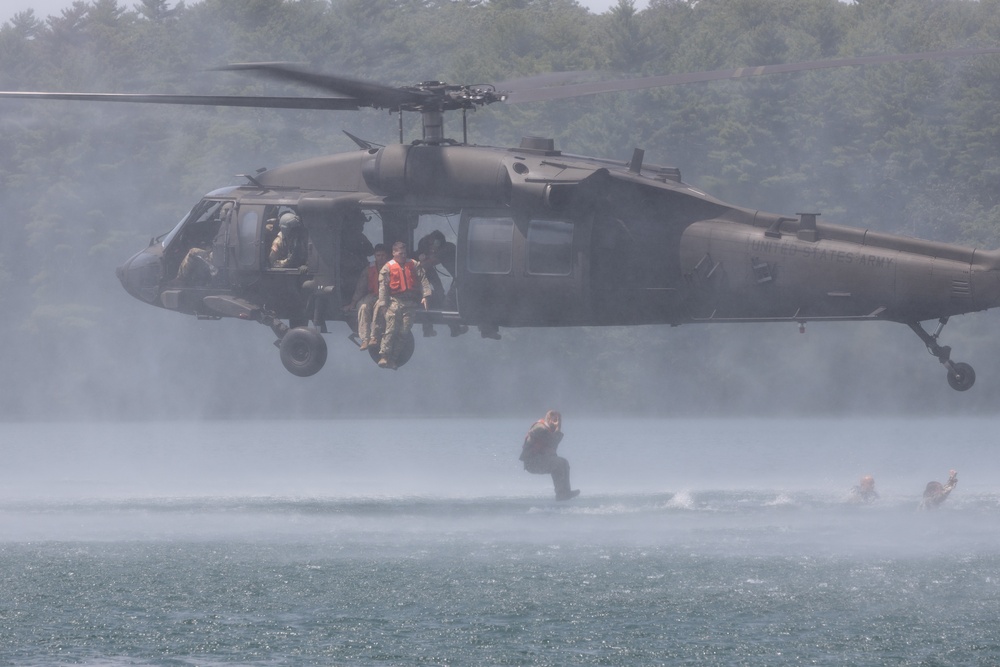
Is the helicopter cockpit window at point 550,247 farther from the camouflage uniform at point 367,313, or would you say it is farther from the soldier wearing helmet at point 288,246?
the soldier wearing helmet at point 288,246

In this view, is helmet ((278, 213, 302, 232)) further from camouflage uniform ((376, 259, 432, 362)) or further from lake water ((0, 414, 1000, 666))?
lake water ((0, 414, 1000, 666))

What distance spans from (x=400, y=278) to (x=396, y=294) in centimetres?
23

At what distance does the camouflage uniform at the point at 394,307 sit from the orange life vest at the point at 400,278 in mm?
26

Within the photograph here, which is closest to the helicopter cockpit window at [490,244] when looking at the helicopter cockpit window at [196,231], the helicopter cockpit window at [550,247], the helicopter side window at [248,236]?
the helicopter cockpit window at [550,247]

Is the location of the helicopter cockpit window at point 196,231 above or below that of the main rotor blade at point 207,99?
below

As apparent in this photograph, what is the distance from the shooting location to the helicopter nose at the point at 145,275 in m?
21.8

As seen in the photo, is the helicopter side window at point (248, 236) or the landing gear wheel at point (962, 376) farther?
the helicopter side window at point (248, 236)

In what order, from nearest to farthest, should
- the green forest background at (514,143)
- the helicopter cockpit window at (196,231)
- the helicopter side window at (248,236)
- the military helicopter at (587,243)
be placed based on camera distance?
the military helicopter at (587,243)
the helicopter side window at (248,236)
the helicopter cockpit window at (196,231)
the green forest background at (514,143)

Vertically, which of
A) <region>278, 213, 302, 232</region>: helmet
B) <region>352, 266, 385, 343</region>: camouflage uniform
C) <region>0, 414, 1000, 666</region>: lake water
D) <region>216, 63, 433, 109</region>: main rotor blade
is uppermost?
<region>216, 63, 433, 109</region>: main rotor blade

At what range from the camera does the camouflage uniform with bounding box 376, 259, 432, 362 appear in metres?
19.9

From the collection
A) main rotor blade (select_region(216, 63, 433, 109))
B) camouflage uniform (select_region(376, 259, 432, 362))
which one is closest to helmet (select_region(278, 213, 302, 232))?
camouflage uniform (select_region(376, 259, 432, 362))

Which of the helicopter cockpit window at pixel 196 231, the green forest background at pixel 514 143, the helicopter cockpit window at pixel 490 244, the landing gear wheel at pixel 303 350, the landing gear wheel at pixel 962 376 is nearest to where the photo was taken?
the landing gear wheel at pixel 962 376

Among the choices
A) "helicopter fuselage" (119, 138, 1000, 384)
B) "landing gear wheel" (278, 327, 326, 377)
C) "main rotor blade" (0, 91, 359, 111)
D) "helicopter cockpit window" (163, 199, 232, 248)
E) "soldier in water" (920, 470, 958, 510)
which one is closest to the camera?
"main rotor blade" (0, 91, 359, 111)

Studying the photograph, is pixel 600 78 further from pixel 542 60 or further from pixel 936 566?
pixel 936 566
